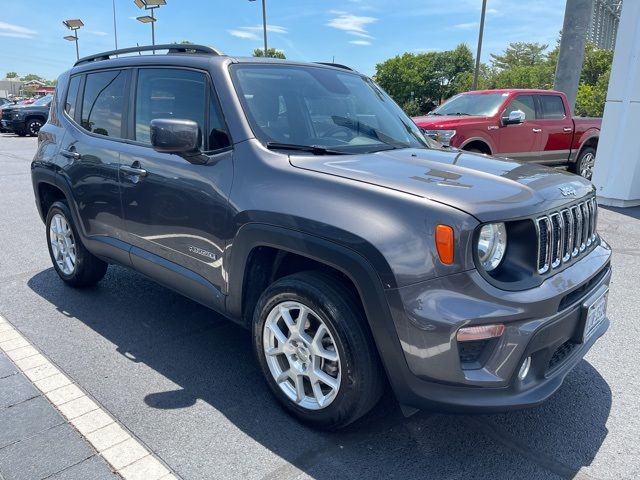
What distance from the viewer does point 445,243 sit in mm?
2150

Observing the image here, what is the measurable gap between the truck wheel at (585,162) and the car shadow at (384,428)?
854 cm

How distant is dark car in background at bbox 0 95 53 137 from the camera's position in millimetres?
22625

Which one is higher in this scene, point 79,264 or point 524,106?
point 524,106

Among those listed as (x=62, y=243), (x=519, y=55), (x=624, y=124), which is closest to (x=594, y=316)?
(x=62, y=243)

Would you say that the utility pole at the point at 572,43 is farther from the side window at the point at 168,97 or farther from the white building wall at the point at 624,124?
the side window at the point at 168,97

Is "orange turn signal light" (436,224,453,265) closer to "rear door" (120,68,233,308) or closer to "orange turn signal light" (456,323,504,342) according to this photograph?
"orange turn signal light" (456,323,504,342)

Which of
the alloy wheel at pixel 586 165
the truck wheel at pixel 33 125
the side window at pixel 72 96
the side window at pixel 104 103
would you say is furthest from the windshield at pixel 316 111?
the truck wheel at pixel 33 125

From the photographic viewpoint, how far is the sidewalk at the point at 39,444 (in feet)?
7.89

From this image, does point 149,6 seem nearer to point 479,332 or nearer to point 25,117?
point 25,117

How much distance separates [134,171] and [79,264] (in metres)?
1.45

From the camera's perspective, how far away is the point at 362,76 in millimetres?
4121

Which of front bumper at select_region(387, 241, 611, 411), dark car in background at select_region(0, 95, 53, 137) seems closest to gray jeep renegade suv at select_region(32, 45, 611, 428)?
front bumper at select_region(387, 241, 611, 411)

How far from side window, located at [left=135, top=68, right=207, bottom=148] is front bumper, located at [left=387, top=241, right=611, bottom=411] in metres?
1.71

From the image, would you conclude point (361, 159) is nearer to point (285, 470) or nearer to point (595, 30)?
point (285, 470)
